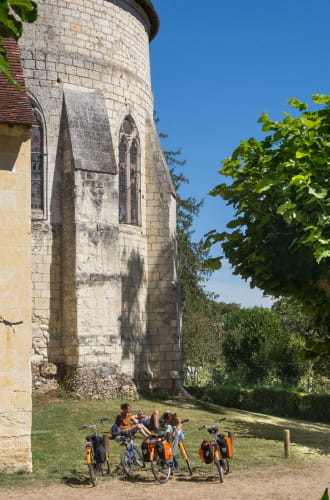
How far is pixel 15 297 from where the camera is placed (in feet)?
31.9

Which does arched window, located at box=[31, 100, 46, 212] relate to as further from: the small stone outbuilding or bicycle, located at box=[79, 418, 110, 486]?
bicycle, located at box=[79, 418, 110, 486]

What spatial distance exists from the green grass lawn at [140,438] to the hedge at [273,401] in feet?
3.84

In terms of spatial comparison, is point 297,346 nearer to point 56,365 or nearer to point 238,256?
point 56,365

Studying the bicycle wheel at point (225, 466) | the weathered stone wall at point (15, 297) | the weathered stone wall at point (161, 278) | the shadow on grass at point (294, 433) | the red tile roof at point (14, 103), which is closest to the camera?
the weathered stone wall at point (15, 297)

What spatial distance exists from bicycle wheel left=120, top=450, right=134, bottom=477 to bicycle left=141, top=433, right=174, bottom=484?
0.41 meters

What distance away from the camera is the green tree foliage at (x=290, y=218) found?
7.59 metres

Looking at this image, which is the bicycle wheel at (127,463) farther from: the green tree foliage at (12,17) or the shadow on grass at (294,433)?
the green tree foliage at (12,17)

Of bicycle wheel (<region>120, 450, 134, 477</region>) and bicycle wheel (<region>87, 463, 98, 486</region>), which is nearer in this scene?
bicycle wheel (<region>87, 463, 98, 486</region>)

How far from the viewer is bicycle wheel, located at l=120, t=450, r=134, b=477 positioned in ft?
33.5

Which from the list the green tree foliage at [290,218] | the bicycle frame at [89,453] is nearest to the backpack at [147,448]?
the bicycle frame at [89,453]

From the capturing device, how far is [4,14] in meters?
3.25

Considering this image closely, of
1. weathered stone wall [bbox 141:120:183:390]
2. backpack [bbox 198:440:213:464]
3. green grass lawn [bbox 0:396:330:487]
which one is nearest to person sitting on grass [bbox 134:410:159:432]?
green grass lawn [bbox 0:396:330:487]

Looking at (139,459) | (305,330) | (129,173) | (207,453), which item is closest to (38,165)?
(129,173)

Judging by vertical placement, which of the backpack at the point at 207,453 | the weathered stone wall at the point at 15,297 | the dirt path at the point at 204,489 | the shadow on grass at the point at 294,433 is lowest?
the shadow on grass at the point at 294,433
